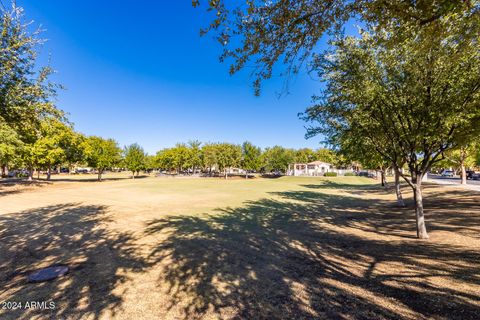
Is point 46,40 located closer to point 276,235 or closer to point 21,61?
point 21,61

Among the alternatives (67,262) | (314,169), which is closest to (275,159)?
(314,169)

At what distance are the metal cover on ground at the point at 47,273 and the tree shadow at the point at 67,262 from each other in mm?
171

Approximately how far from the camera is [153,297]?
5.21 m

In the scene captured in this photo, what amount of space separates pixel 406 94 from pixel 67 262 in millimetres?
14005

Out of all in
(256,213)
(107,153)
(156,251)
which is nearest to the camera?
(156,251)

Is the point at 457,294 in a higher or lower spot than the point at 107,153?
lower

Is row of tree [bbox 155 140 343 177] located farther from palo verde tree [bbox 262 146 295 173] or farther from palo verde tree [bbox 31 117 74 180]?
palo verde tree [bbox 31 117 74 180]

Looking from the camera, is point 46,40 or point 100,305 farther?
point 46,40

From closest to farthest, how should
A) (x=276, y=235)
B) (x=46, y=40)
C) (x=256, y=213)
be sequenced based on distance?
1. (x=46, y=40)
2. (x=276, y=235)
3. (x=256, y=213)

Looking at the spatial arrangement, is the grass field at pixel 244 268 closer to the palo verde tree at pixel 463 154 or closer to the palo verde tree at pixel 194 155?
the palo verde tree at pixel 463 154

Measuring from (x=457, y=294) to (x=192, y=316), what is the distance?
5.91 m

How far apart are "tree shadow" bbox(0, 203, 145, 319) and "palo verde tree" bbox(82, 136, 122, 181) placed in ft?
131

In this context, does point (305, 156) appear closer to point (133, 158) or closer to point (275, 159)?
point (275, 159)

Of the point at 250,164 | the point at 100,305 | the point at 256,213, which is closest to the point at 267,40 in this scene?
the point at 100,305
